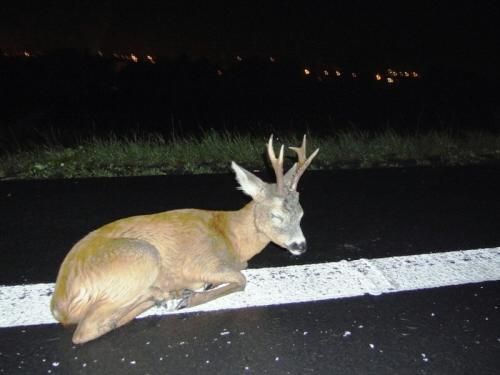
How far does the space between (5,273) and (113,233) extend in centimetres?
135

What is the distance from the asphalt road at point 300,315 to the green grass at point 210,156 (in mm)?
1323

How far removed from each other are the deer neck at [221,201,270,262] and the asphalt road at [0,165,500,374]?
501 mm

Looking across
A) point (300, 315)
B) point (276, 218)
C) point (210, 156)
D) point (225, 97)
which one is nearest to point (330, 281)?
point (300, 315)

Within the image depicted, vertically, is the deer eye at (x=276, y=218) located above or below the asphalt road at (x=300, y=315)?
above

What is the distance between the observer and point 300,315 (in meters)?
3.88

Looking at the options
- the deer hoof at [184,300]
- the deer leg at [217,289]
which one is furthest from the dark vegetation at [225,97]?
the deer hoof at [184,300]

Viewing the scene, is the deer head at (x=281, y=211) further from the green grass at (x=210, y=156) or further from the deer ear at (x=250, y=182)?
the green grass at (x=210, y=156)

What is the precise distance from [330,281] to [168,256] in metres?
1.48

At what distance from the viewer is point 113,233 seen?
383cm

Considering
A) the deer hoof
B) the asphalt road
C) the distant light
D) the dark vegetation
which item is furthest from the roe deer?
the distant light

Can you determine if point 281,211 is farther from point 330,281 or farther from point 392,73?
point 392,73

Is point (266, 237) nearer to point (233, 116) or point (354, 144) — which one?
point (354, 144)

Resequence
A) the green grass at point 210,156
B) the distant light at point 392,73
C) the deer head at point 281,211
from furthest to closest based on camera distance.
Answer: the distant light at point 392,73, the green grass at point 210,156, the deer head at point 281,211

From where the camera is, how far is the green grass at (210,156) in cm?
830
